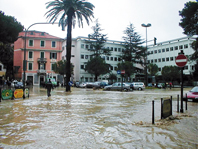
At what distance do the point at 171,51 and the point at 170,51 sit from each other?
1.61 ft

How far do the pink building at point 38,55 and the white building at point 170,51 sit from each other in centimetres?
3571

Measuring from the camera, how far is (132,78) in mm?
82438

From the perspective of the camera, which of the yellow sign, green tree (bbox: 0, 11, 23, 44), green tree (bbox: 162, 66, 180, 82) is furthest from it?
green tree (bbox: 162, 66, 180, 82)

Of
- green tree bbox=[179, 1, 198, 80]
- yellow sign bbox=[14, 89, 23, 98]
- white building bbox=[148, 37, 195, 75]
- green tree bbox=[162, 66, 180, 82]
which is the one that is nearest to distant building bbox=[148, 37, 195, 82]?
white building bbox=[148, 37, 195, 75]

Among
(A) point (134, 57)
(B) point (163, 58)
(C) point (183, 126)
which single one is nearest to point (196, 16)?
(C) point (183, 126)

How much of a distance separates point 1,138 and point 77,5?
25.2 metres

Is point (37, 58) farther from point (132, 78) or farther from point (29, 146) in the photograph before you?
point (29, 146)

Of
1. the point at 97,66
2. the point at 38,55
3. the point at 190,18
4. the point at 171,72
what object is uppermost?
the point at 190,18

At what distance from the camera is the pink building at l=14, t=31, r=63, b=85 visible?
59669 millimetres

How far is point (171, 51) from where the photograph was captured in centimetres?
7556

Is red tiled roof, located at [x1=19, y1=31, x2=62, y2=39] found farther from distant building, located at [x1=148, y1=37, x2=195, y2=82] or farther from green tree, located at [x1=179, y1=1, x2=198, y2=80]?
green tree, located at [x1=179, y1=1, x2=198, y2=80]

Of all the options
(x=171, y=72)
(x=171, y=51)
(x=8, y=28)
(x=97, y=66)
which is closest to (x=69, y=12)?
(x=8, y=28)

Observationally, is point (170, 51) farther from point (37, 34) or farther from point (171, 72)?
point (37, 34)

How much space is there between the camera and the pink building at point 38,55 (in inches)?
2349
